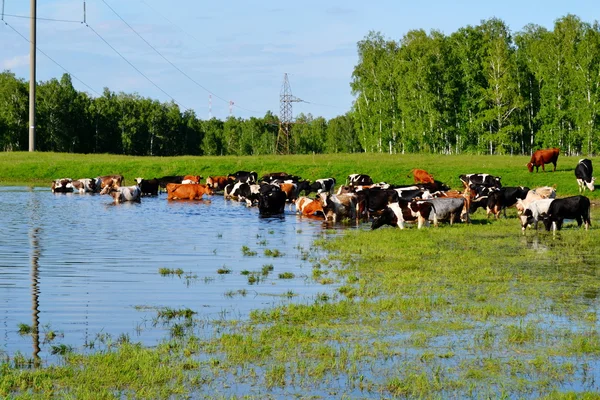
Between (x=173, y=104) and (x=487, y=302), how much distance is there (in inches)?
6749

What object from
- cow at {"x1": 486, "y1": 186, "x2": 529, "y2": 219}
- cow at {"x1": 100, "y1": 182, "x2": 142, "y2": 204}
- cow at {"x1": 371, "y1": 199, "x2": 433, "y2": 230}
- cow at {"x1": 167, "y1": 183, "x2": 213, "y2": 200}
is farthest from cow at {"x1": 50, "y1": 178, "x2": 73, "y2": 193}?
cow at {"x1": 371, "y1": 199, "x2": 433, "y2": 230}

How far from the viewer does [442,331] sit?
40.0ft

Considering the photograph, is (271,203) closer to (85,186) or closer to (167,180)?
(167,180)

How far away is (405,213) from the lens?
27.9m

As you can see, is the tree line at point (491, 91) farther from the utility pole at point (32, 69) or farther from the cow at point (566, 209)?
the cow at point (566, 209)

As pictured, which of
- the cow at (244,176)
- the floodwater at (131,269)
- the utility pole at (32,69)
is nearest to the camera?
the floodwater at (131,269)

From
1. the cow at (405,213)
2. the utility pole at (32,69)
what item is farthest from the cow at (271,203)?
the utility pole at (32,69)

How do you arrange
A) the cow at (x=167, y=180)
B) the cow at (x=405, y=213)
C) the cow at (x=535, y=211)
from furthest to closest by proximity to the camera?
the cow at (x=167, y=180) → the cow at (x=405, y=213) → the cow at (x=535, y=211)

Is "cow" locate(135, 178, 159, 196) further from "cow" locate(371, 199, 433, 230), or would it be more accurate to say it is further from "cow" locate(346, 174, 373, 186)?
"cow" locate(371, 199, 433, 230)

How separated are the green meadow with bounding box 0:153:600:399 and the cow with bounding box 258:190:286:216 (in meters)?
14.2

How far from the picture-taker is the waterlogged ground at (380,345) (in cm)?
948

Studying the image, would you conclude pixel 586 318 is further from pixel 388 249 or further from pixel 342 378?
pixel 388 249

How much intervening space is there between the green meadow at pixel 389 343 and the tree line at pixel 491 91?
64.9 metres

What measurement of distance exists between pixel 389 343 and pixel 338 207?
20650 millimetres
